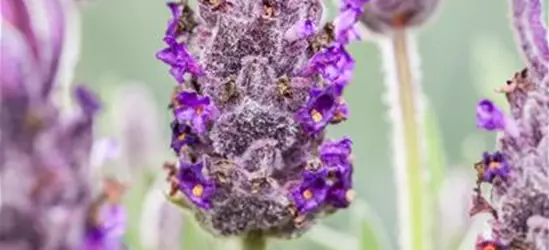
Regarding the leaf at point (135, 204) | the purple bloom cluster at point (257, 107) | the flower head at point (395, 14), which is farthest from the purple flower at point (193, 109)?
the leaf at point (135, 204)

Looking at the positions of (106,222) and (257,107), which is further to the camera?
(257,107)

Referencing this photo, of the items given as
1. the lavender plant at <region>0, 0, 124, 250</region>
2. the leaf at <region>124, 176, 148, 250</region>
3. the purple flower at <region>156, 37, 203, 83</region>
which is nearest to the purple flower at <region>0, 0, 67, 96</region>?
the lavender plant at <region>0, 0, 124, 250</region>

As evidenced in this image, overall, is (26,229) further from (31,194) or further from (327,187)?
(327,187)

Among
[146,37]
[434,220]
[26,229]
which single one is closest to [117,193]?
[26,229]

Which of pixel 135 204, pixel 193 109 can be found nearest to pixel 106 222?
pixel 193 109

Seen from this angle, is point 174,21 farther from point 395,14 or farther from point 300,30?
point 395,14

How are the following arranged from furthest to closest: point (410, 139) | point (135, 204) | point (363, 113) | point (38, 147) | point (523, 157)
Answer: point (363, 113) → point (135, 204) → point (410, 139) → point (523, 157) → point (38, 147)

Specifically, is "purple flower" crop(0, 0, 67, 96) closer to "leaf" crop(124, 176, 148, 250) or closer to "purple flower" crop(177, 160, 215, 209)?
"purple flower" crop(177, 160, 215, 209)
